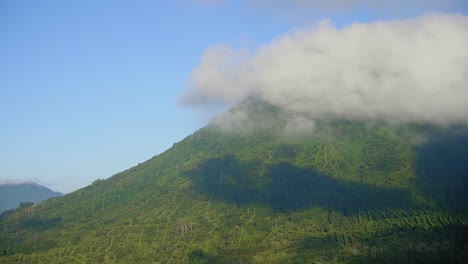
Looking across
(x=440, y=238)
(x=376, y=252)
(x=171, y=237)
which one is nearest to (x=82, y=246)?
(x=171, y=237)

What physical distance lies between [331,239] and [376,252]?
27485mm

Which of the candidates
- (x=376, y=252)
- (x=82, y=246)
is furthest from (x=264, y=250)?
(x=82, y=246)

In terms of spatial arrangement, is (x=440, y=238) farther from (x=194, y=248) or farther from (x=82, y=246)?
(x=82, y=246)

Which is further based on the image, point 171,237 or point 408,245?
point 171,237

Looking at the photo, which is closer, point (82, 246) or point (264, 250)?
point (264, 250)

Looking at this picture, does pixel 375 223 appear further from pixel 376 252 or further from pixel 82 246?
pixel 82 246

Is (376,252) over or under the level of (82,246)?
under

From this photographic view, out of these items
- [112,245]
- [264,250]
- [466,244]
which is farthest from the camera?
[112,245]

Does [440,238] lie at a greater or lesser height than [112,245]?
lesser

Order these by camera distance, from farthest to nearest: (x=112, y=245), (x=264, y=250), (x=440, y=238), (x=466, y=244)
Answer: (x=112, y=245), (x=264, y=250), (x=440, y=238), (x=466, y=244)

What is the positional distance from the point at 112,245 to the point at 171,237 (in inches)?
866

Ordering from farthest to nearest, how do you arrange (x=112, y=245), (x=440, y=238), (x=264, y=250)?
(x=112, y=245)
(x=264, y=250)
(x=440, y=238)

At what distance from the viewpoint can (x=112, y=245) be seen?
194 metres

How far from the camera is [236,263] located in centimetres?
16462
